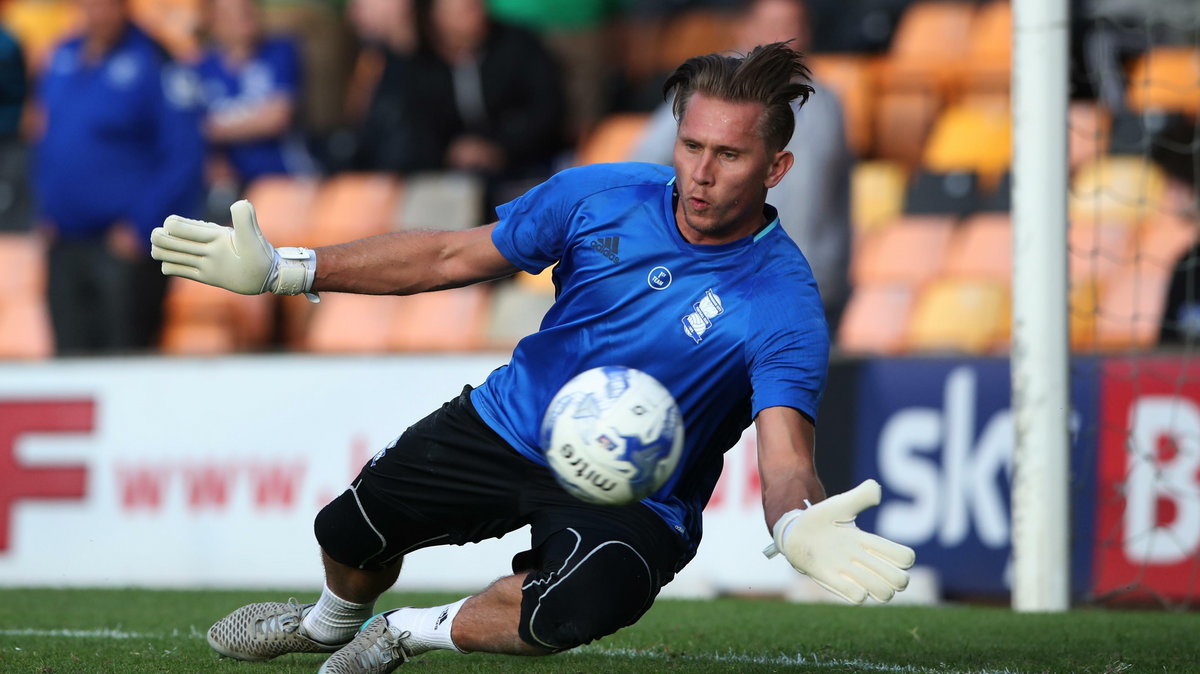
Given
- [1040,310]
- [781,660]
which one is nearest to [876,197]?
[1040,310]

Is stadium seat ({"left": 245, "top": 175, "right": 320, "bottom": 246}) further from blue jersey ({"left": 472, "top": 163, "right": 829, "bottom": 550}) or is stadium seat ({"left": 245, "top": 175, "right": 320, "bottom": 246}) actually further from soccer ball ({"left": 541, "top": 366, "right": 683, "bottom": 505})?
soccer ball ({"left": 541, "top": 366, "right": 683, "bottom": 505})

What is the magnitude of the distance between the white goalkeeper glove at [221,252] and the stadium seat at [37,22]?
1087cm

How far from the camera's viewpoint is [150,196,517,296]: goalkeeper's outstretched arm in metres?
5.08

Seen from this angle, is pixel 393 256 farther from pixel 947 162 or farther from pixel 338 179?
pixel 338 179

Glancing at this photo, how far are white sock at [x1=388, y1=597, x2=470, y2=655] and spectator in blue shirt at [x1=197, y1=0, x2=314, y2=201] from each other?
803cm

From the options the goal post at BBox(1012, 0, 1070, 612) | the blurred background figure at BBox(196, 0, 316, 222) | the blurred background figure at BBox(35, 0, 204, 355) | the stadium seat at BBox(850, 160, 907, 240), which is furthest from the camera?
the blurred background figure at BBox(196, 0, 316, 222)

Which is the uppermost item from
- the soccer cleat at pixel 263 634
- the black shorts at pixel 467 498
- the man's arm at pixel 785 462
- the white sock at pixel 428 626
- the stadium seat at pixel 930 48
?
the stadium seat at pixel 930 48

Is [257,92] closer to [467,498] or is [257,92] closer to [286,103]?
[286,103]

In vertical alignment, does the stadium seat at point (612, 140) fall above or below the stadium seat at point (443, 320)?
→ above

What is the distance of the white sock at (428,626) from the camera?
17.2 feet

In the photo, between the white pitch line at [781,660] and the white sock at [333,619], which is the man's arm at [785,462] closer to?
the white pitch line at [781,660]

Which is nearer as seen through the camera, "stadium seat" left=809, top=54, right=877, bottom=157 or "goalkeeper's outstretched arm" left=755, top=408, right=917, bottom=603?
"goalkeeper's outstretched arm" left=755, top=408, right=917, bottom=603

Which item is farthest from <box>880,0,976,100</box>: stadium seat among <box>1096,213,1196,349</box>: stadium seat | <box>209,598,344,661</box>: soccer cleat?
<box>209,598,344,661</box>: soccer cleat

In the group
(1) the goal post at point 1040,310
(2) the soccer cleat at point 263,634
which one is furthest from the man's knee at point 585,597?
(1) the goal post at point 1040,310
